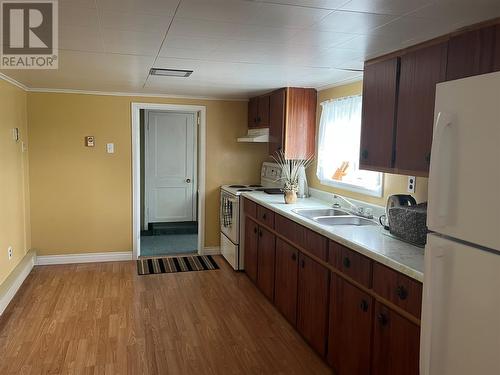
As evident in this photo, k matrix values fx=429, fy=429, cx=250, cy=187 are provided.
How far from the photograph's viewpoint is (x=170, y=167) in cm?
705

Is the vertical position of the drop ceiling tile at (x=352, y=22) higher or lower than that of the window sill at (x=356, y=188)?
higher

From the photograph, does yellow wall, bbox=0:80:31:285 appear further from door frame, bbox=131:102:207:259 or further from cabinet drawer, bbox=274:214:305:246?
cabinet drawer, bbox=274:214:305:246

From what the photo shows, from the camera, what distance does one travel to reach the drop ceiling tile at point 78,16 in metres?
1.98

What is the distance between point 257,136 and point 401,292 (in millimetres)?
3262

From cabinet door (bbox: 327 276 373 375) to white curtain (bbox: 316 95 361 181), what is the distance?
153cm

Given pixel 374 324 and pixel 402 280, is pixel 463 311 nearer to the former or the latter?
pixel 402 280

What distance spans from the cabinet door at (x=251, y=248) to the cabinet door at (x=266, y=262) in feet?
0.45

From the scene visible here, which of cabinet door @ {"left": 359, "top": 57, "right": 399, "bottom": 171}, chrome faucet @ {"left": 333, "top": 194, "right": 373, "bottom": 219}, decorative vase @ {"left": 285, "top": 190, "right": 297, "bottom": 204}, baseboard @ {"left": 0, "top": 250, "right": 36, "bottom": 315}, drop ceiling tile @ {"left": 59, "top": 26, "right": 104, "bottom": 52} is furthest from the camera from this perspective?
decorative vase @ {"left": 285, "top": 190, "right": 297, "bottom": 204}

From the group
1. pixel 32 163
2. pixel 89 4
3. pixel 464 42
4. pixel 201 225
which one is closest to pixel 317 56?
pixel 464 42

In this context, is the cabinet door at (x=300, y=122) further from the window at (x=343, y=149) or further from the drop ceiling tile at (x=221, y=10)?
the drop ceiling tile at (x=221, y=10)

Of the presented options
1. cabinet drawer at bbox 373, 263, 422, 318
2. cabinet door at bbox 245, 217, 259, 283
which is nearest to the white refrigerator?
cabinet drawer at bbox 373, 263, 422, 318

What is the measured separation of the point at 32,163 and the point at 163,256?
1.93 metres

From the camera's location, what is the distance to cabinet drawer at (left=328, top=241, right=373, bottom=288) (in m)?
2.38

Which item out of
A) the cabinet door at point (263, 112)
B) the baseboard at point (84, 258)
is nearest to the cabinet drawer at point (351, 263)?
the cabinet door at point (263, 112)
